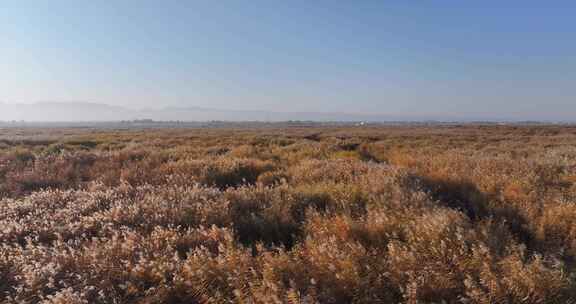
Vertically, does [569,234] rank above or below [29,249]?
above

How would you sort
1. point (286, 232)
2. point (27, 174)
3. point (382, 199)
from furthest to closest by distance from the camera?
point (27, 174) → point (382, 199) → point (286, 232)

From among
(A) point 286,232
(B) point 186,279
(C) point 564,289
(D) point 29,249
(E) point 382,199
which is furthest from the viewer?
(E) point 382,199

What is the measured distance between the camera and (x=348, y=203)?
5.50 meters

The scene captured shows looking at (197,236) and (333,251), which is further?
(197,236)

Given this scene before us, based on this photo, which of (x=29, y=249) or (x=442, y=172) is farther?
(x=442, y=172)

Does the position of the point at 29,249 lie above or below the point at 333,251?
below

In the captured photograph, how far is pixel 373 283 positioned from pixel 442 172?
5816 millimetres

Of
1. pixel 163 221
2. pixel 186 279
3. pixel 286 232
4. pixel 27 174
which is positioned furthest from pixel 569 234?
pixel 27 174

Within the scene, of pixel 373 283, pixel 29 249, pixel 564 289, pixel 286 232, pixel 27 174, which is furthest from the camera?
pixel 27 174

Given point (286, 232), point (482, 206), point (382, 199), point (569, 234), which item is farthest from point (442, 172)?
point (286, 232)

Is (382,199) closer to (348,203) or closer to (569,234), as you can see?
(348,203)

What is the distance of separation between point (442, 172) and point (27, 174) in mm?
12473

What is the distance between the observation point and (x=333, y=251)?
3236 millimetres

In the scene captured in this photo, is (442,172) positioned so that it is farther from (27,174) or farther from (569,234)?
(27,174)
